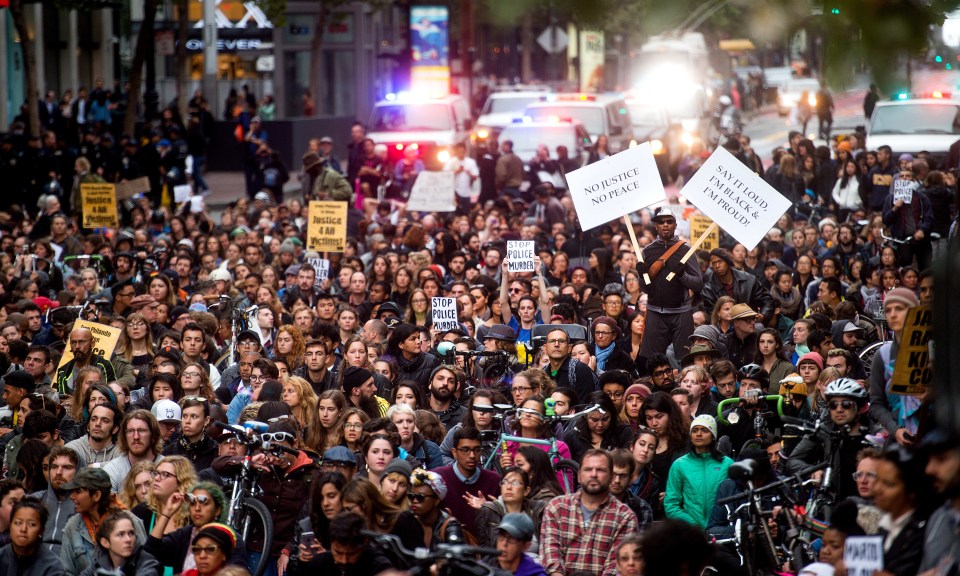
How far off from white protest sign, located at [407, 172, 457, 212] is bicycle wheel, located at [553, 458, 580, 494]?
12556 mm

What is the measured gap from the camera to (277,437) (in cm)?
911

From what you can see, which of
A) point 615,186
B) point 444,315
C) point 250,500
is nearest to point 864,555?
point 250,500

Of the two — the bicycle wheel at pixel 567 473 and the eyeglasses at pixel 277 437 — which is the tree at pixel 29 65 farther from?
the bicycle wheel at pixel 567 473

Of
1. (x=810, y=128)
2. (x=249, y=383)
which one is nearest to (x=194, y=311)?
(x=249, y=383)

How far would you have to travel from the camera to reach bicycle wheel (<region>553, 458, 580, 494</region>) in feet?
30.5

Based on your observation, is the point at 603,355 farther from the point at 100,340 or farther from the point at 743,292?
the point at 100,340

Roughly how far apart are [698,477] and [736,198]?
15.3 feet

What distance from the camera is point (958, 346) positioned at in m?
3.75

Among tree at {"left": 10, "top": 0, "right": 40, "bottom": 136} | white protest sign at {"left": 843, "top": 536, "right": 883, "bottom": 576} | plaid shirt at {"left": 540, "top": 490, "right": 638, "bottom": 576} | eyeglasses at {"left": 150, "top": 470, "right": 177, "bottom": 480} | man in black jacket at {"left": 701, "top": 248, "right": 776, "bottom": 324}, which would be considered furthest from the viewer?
tree at {"left": 10, "top": 0, "right": 40, "bottom": 136}

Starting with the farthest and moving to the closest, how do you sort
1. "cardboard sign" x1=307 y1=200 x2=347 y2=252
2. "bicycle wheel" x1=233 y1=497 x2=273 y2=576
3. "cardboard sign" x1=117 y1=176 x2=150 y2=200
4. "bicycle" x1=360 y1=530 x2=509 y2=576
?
"cardboard sign" x1=117 y1=176 x2=150 y2=200 → "cardboard sign" x1=307 y1=200 x2=347 y2=252 → "bicycle wheel" x1=233 y1=497 x2=273 y2=576 → "bicycle" x1=360 y1=530 x2=509 y2=576

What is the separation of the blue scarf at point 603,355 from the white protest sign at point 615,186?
1468mm

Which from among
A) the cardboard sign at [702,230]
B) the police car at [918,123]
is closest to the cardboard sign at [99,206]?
the cardboard sign at [702,230]

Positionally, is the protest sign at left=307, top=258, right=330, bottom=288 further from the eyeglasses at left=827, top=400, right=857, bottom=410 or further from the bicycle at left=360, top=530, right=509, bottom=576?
the bicycle at left=360, top=530, right=509, bottom=576

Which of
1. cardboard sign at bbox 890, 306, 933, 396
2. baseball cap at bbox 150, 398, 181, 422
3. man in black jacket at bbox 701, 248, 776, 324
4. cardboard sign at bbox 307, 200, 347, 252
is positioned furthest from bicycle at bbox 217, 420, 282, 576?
cardboard sign at bbox 307, 200, 347, 252
